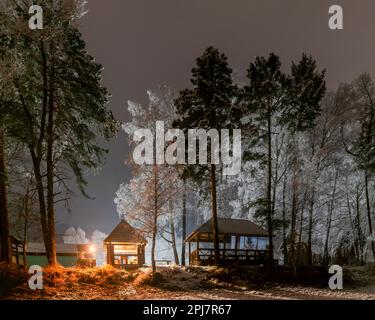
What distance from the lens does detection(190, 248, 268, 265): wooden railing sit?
2955cm

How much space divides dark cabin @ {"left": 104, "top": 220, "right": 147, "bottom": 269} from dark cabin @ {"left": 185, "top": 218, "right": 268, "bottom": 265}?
4.02m

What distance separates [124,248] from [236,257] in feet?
27.7

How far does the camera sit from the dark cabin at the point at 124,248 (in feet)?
101

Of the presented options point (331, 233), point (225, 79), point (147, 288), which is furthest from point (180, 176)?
point (331, 233)

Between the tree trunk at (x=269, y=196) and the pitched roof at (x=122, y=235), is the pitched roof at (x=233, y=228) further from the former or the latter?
the tree trunk at (x=269, y=196)

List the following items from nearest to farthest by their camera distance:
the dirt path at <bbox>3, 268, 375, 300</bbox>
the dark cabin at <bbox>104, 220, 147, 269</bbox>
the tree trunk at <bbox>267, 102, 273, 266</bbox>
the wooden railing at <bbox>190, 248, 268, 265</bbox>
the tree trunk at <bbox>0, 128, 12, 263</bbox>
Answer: the dirt path at <bbox>3, 268, 375, 300</bbox> → the tree trunk at <bbox>0, 128, 12, 263</bbox> → the tree trunk at <bbox>267, 102, 273, 266</bbox> → the wooden railing at <bbox>190, 248, 268, 265</bbox> → the dark cabin at <bbox>104, 220, 147, 269</bbox>

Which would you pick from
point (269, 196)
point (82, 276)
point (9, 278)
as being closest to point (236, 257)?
point (269, 196)

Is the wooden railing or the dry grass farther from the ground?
Result: the dry grass

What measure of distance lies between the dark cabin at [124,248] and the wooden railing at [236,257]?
164 inches

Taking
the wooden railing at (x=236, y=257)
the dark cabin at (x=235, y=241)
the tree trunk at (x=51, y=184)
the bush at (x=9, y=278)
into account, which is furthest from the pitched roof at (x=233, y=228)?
the bush at (x=9, y=278)

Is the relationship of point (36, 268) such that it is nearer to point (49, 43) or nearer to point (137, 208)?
point (137, 208)

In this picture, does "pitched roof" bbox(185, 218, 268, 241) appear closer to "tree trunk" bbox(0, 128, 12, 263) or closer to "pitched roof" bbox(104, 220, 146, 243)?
"pitched roof" bbox(104, 220, 146, 243)

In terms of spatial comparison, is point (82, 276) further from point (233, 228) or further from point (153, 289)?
point (233, 228)

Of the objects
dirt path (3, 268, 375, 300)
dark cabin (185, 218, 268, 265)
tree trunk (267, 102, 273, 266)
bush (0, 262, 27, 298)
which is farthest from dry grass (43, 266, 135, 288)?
tree trunk (267, 102, 273, 266)
